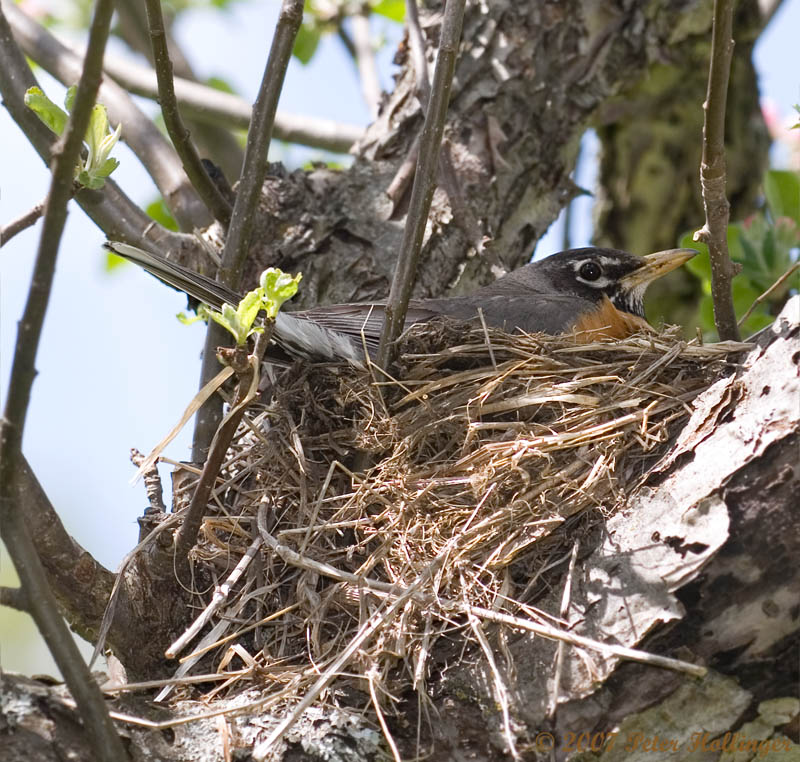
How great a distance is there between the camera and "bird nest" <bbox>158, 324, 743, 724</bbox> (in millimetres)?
2957

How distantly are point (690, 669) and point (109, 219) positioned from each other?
3.37 m

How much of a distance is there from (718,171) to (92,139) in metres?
2.03

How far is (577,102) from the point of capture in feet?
18.4

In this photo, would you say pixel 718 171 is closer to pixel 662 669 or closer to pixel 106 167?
pixel 662 669

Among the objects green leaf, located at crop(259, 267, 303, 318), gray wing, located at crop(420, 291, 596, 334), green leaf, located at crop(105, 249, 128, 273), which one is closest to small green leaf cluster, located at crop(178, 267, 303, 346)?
green leaf, located at crop(259, 267, 303, 318)

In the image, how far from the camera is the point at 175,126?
3.94 meters

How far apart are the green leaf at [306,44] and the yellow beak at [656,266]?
304 centimetres

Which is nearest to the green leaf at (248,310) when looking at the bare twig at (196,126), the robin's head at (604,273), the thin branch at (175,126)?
the thin branch at (175,126)

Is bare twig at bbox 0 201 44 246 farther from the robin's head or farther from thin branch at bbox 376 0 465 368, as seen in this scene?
the robin's head

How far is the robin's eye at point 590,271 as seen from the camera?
222 inches

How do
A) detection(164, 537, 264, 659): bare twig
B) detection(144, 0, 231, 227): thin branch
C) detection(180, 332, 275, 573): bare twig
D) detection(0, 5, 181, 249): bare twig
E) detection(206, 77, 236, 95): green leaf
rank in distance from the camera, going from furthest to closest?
detection(206, 77, 236, 95): green leaf < detection(0, 5, 181, 249): bare twig < detection(144, 0, 231, 227): thin branch < detection(164, 537, 264, 659): bare twig < detection(180, 332, 275, 573): bare twig

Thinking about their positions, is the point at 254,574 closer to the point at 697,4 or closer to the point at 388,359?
the point at 388,359

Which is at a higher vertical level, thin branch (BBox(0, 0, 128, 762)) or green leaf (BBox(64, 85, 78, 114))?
green leaf (BBox(64, 85, 78, 114))

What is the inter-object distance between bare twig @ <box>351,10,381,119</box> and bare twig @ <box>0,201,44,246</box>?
3683mm
